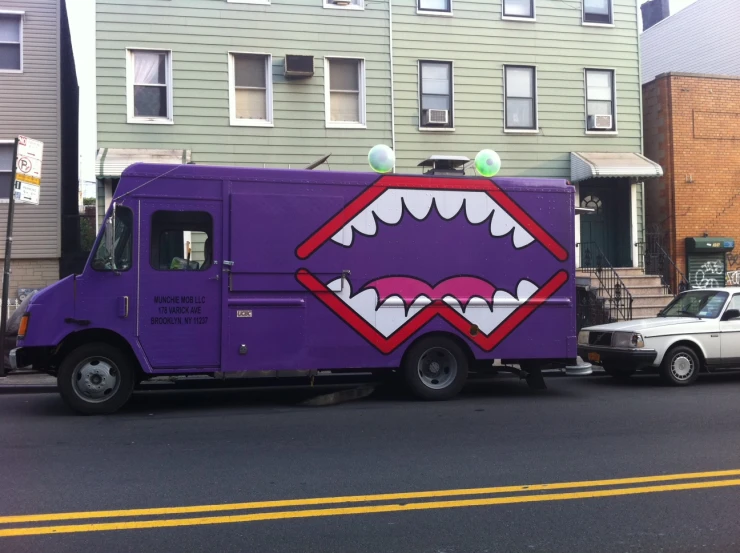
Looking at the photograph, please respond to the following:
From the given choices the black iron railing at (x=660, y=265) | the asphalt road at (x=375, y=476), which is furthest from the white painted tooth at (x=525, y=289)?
the black iron railing at (x=660, y=265)

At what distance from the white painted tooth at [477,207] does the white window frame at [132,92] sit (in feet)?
28.4

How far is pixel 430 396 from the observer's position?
31.1 ft

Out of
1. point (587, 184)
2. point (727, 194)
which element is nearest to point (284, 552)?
point (587, 184)

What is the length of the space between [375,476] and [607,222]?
1419 cm

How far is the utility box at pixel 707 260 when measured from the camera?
17594mm

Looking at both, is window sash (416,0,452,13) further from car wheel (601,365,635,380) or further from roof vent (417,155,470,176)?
car wheel (601,365,635,380)

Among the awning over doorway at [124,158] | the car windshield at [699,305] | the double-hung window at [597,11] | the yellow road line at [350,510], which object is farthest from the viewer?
the double-hung window at [597,11]

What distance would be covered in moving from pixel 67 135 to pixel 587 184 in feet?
44.5

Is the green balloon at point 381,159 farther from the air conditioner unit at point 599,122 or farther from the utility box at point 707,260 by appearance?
the utility box at point 707,260

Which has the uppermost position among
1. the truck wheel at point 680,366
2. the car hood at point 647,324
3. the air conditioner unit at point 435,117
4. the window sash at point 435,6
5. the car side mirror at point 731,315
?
the window sash at point 435,6

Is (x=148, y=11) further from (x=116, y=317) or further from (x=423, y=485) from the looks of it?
(x=423, y=485)

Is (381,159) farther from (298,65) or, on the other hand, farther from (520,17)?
(520,17)

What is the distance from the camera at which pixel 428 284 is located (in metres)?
9.36

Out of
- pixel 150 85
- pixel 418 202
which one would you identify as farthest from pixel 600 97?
pixel 150 85
